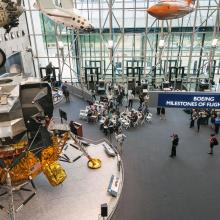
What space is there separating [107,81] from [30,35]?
23.0 ft

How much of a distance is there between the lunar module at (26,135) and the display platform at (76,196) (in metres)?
0.38

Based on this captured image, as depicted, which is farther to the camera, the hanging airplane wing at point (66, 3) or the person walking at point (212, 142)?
the person walking at point (212, 142)

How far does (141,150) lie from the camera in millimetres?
12680

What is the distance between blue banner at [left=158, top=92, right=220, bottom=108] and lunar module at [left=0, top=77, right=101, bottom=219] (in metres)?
3.75

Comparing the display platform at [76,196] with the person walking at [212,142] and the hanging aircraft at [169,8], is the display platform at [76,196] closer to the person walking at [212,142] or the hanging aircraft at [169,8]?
the person walking at [212,142]

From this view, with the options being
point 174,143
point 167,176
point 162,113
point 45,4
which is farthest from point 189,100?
point 162,113

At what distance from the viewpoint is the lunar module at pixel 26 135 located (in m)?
7.68

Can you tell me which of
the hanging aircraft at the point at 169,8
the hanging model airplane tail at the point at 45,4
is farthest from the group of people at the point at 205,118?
the hanging model airplane tail at the point at 45,4

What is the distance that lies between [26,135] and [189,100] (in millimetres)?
5177

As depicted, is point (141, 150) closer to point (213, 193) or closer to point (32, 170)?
point (213, 193)

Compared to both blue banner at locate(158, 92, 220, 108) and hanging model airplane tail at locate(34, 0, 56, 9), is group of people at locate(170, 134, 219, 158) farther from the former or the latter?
hanging model airplane tail at locate(34, 0, 56, 9)

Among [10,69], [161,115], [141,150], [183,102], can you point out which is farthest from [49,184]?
[10,69]

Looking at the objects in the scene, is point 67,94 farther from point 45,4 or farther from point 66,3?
point 45,4

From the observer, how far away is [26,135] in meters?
8.33
